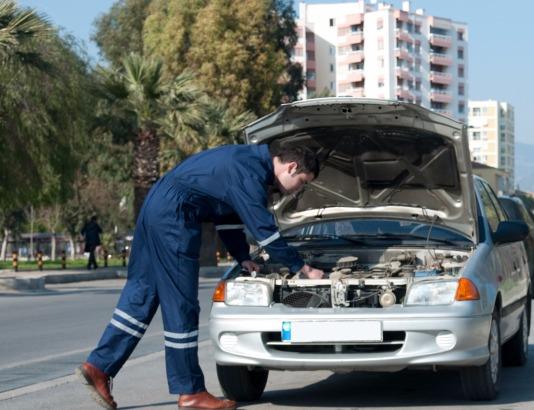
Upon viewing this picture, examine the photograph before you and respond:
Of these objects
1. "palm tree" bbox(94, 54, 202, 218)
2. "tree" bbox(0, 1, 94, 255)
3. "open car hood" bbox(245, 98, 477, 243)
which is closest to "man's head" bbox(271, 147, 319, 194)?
"open car hood" bbox(245, 98, 477, 243)

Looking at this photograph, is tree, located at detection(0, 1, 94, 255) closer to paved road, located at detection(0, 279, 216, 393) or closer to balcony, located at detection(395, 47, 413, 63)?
paved road, located at detection(0, 279, 216, 393)

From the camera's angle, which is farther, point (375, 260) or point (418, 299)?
point (375, 260)

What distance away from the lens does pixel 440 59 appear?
16838 cm

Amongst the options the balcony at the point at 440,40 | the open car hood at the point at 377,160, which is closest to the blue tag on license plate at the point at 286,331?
the open car hood at the point at 377,160

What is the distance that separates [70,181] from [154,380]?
→ 2948 cm

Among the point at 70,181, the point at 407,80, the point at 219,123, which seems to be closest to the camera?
the point at 70,181

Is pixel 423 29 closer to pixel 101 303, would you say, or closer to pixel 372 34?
pixel 372 34

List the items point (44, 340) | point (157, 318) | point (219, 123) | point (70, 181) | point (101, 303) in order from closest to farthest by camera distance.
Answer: point (44, 340) < point (157, 318) < point (101, 303) < point (70, 181) < point (219, 123)

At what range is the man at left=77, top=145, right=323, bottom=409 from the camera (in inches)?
309

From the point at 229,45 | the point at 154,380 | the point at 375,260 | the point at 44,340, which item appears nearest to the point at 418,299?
the point at 375,260

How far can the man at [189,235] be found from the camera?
25.7 feet

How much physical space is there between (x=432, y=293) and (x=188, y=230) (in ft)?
5.11

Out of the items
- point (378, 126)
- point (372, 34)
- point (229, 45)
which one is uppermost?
point (372, 34)

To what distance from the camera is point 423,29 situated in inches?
6535
